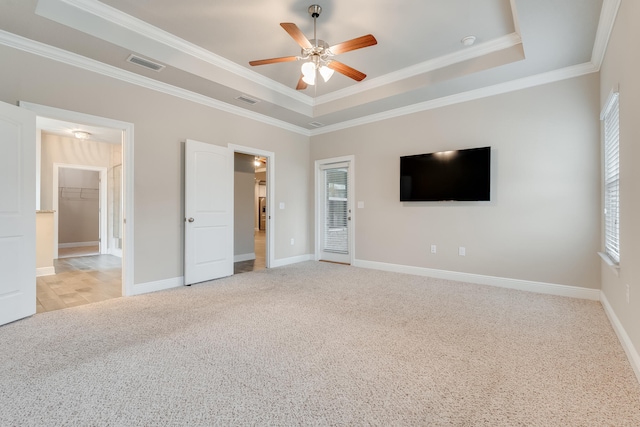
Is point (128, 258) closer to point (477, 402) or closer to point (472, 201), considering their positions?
point (477, 402)

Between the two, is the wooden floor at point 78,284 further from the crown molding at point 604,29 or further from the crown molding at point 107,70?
the crown molding at point 604,29

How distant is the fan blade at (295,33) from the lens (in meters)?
2.46

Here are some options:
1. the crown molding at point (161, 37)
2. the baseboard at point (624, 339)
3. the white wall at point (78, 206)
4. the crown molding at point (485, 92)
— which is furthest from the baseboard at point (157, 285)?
the white wall at point (78, 206)

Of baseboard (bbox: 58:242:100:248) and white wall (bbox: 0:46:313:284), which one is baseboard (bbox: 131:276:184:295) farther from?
baseboard (bbox: 58:242:100:248)

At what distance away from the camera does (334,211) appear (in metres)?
6.07

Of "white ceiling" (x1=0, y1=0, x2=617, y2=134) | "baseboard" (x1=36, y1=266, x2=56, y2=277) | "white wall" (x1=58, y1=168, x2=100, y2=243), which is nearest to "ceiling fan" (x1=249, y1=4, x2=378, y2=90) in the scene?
"white ceiling" (x1=0, y1=0, x2=617, y2=134)

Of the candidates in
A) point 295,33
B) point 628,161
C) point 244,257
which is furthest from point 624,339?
point 244,257

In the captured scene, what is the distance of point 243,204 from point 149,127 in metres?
2.86

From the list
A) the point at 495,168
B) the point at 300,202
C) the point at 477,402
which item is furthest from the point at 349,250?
the point at 477,402

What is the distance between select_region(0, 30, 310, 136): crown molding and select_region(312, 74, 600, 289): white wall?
267 centimetres

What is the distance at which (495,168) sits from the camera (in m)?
4.10

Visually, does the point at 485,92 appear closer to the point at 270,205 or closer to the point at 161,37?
the point at 270,205

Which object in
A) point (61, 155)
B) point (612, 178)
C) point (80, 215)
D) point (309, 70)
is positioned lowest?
point (80, 215)

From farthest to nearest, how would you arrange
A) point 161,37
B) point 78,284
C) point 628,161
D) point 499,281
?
Answer: point 78,284
point 499,281
point 161,37
point 628,161
